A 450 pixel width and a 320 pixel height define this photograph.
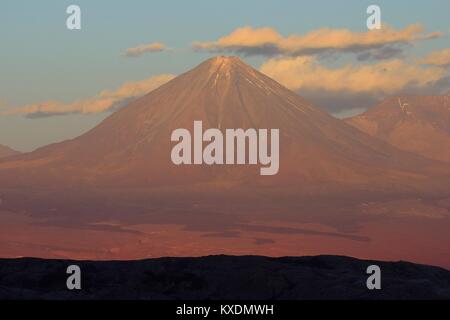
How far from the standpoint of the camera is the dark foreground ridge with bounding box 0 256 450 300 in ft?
166

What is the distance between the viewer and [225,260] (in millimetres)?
57281

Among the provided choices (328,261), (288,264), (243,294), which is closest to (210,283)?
(243,294)

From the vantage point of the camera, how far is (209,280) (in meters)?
53.4

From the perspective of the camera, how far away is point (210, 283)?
174ft

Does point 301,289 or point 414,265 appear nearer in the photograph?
point 301,289

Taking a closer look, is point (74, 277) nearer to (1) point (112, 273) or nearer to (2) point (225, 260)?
(1) point (112, 273)

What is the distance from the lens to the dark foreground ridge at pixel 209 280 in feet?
166
